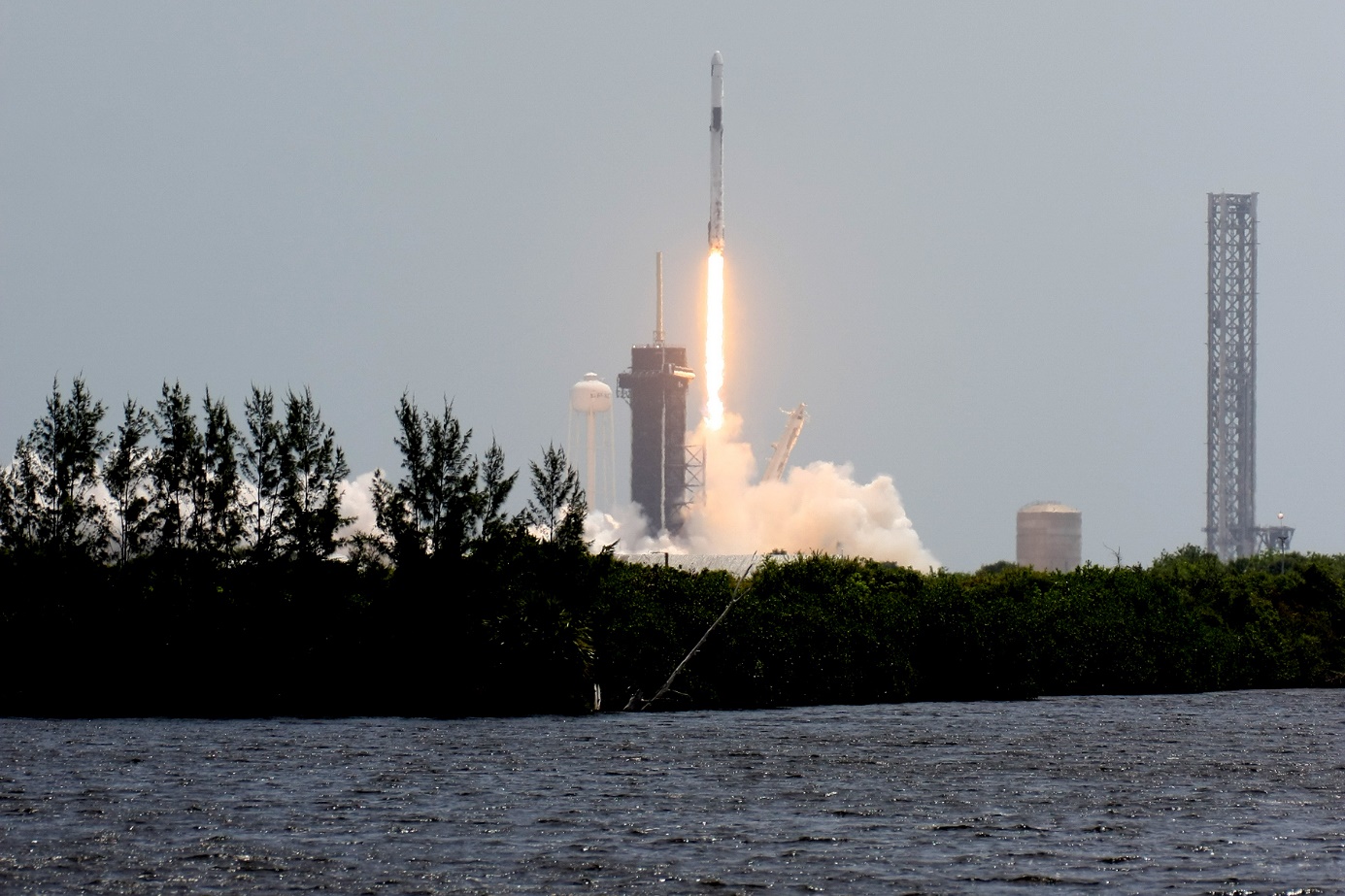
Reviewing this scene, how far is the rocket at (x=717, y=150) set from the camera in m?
180

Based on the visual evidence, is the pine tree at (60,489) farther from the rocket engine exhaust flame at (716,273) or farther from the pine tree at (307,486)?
the rocket engine exhaust flame at (716,273)

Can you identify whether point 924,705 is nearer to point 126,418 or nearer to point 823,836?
point 126,418

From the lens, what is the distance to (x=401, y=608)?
251 feet

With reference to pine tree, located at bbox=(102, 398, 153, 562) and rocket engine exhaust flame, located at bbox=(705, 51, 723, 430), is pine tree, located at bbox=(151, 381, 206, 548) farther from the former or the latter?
rocket engine exhaust flame, located at bbox=(705, 51, 723, 430)

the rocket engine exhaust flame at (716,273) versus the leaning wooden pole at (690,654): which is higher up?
the rocket engine exhaust flame at (716,273)

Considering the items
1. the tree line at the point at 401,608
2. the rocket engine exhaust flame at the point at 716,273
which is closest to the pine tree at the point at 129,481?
the tree line at the point at 401,608

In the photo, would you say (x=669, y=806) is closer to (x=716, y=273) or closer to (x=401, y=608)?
(x=401, y=608)

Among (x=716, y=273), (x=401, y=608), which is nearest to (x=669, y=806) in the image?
(x=401, y=608)

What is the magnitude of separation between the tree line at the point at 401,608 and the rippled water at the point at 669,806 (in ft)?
15.2

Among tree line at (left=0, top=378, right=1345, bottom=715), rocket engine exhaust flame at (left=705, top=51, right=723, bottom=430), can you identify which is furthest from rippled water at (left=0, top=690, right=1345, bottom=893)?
rocket engine exhaust flame at (left=705, top=51, right=723, bottom=430)

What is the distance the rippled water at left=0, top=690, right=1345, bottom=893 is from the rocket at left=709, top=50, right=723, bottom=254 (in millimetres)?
111858

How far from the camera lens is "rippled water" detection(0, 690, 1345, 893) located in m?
36.5

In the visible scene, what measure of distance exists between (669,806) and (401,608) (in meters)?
31.5

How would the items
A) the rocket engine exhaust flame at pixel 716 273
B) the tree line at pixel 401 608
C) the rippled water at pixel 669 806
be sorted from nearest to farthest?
the rippled water at pixel 669 806 → the tree line at pixel 401 608 → the rocket engine exhaust flame at pixel 716 273
